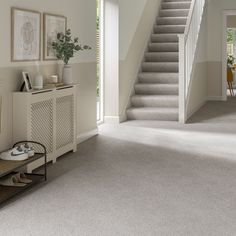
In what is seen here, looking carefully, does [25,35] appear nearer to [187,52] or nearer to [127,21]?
[127,21]

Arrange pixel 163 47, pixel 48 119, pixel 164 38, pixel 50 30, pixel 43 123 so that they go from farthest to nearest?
pixel 164 38 → pixel 163 47 → pixel 50 30 → pixel 48 119 → pixel 43 123

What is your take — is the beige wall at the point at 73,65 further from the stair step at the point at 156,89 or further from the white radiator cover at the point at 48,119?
the stair step at the point at 156,89

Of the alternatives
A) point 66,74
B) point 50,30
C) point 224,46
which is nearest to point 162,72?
point 224,46

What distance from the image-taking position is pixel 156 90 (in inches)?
389

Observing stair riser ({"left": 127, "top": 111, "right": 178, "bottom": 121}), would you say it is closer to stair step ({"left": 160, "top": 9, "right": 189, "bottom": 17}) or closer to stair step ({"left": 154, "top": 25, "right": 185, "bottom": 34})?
stair step ({"left": 154, "top": 25, "right": 185, "bottom": 34})

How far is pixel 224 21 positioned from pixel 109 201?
9360mm

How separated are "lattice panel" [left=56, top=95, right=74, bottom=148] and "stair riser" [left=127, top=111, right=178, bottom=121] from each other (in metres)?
3.04

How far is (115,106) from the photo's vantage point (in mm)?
9023

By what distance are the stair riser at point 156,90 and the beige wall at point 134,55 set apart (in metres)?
0.18

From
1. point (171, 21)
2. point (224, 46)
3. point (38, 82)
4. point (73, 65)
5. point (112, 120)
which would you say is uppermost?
point (171, 21)

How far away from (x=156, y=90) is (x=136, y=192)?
5.43 meters

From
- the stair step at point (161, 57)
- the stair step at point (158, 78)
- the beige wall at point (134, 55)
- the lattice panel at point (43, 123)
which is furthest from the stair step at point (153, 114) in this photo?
the lattice panel at point (43, 123)

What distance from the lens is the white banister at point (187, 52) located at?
891 cm

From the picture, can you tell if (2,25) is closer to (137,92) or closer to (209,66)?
(137,92)
